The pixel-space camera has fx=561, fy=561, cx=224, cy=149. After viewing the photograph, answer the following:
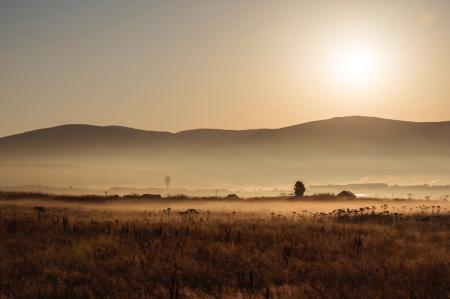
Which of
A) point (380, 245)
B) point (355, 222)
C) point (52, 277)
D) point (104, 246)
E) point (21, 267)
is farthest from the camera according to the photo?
point (355, 222)

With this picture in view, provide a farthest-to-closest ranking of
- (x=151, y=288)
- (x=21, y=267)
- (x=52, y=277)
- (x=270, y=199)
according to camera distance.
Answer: (x=270, y=199) < (x=21, y=267) < (x=52, y=277) < (x=151, y=288)

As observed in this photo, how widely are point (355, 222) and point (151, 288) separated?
66.4 ft

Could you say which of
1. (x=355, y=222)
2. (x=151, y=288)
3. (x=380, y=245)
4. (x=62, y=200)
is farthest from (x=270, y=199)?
(x=151, y=288)

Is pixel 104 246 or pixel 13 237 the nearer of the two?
pixel 104 246

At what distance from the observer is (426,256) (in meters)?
17.9

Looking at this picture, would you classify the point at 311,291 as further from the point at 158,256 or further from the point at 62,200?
the point at 62,200

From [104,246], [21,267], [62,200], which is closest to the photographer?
[21,267]

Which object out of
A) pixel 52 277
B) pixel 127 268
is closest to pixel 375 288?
pixel 127 268

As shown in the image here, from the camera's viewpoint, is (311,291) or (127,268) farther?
(127,268)

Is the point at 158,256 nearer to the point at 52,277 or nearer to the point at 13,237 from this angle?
the point at 52,277

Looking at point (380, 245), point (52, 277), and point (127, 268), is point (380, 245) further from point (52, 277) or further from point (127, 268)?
point (52, 277)

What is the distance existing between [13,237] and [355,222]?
1866cm

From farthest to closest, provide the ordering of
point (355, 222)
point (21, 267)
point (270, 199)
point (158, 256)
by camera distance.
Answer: point (270, 199)
point (355, 222)
point (158, 256)
point (21, 267)

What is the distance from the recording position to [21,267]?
15.9m
